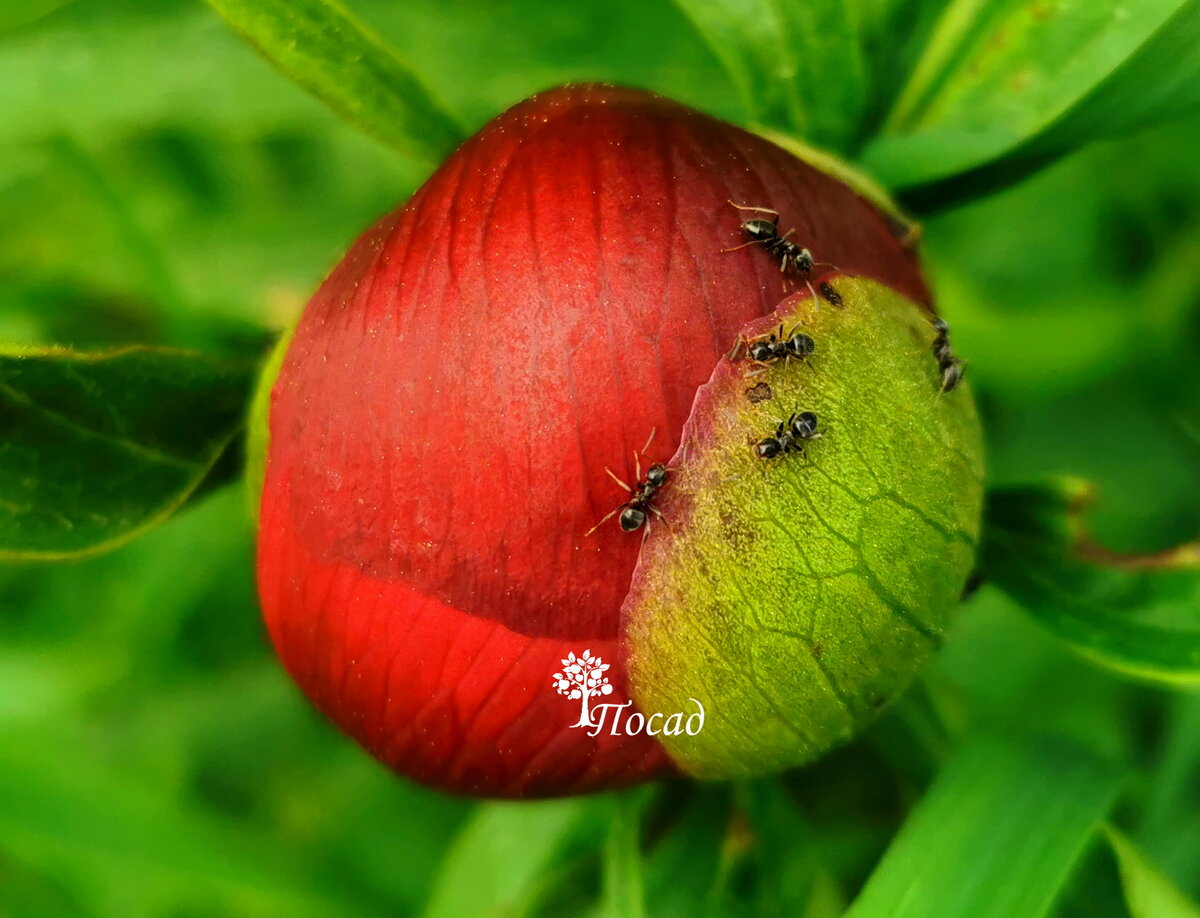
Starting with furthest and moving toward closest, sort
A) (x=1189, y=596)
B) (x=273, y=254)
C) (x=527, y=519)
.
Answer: (x=273, y=254), (x=1189, y=596), (x=527, y=519)

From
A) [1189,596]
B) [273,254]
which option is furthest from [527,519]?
[273,254]

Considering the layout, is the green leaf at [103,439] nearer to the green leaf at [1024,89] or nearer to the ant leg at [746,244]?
the ant leg at [746,244]

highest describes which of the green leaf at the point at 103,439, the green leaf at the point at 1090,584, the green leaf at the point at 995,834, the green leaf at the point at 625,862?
the green leaf at the point at 103,439

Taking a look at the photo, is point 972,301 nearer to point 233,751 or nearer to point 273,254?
point 273,254

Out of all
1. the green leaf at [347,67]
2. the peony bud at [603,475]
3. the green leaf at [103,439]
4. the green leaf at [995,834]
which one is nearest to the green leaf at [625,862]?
the green leaf at [995,834]

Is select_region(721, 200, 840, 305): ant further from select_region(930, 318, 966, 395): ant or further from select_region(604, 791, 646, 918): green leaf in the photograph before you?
select_region(604, 791, 646, 918): green leaf

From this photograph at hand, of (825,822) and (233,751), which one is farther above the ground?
(233,751)

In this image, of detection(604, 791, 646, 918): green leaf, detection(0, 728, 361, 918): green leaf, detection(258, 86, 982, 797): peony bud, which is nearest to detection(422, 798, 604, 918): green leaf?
detection(604, 791, 646, 918): green leaf
